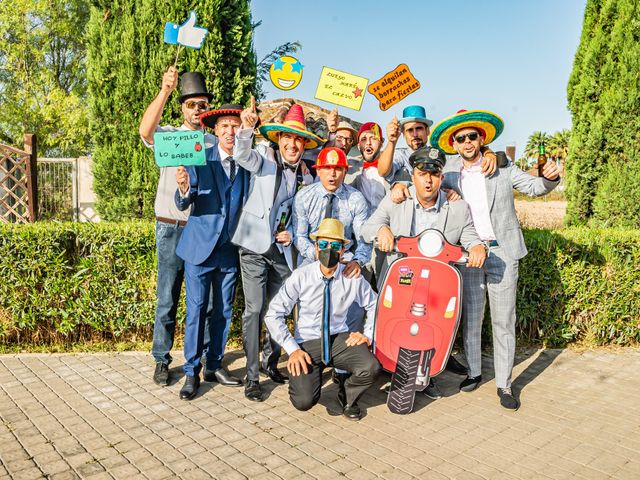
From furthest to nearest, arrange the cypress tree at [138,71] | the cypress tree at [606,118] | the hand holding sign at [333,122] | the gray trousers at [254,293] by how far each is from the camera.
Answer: the cypress tree at [606,118] < the cypress tree at [138,71] < the hand holding sign at [333,122] < the gray trousers at [254,293]

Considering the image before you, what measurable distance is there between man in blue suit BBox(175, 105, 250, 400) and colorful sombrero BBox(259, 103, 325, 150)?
27cm

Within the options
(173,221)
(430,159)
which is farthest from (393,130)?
(173,221)

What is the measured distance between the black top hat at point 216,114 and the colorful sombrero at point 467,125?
63.7 inches

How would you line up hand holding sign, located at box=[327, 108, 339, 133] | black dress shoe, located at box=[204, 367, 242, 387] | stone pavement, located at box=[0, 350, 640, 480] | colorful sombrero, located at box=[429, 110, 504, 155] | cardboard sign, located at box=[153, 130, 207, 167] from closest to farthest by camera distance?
stone pavement, located at box=[0, 350, 640, 480] → cardboard sign, located at box=[153, 130, 207, 167] → colorful sombrero, located at box=[429, 110, 504, 155] → black dress shoe, located at box=[204, 367, 242, 387] → hand holding sign, located at box=[327, 108, 339, 133]

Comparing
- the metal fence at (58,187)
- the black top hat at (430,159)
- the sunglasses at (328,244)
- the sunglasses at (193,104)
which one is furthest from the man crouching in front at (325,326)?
the metal fence at (58,187)

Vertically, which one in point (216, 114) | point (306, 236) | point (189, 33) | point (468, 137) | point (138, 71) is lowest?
point (306, 236)

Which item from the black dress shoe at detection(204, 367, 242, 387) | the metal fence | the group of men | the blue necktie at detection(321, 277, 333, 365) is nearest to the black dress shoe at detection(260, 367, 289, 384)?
the group of men

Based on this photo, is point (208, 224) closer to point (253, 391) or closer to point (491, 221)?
point (253, 391)

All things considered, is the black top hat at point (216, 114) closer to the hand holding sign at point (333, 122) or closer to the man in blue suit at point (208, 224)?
the man in blue suit at point (208, 224)

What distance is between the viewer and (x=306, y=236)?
500cm

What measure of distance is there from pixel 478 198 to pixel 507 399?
64.5 inches

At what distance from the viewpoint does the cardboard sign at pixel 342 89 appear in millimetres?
5762

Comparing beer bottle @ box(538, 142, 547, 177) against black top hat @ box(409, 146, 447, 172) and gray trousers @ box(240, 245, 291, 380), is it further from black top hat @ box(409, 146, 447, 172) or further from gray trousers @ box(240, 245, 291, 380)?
gray trousers @ box(240, 245, 291, 380)

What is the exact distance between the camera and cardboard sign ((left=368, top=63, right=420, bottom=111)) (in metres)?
5.86
